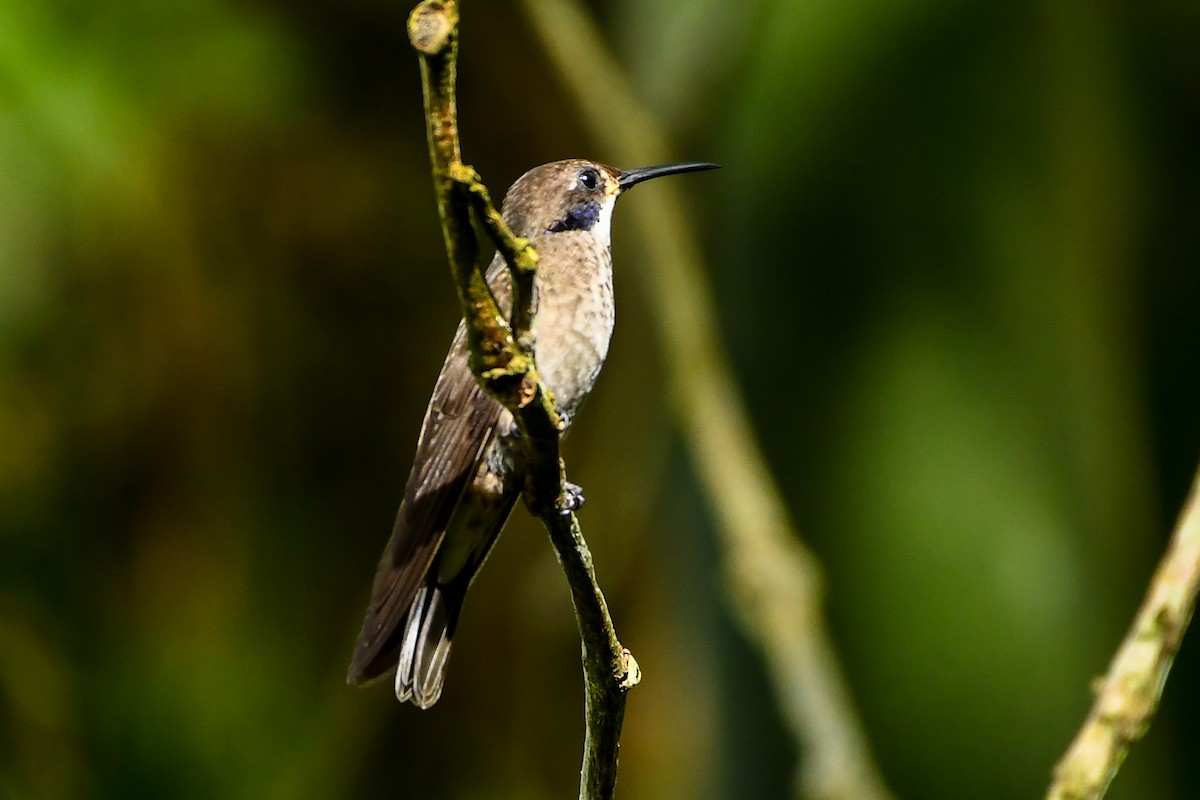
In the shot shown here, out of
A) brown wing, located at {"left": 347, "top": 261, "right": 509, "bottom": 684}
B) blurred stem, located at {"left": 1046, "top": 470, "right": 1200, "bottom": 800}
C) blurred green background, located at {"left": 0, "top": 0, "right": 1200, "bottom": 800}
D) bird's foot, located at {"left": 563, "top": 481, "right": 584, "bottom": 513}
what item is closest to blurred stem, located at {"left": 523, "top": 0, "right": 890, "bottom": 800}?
blurred green background, located at {"left": 0, "top": 0, "right": 1200, "bottom": 800}

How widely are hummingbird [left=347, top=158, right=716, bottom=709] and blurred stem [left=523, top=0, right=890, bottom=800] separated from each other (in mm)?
823

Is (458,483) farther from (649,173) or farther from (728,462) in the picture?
(728,462)

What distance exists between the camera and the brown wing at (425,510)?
194cm

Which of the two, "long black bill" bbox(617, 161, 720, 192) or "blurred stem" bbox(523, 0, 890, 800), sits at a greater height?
"long black bill" bbox(617, 161, 720, 192)

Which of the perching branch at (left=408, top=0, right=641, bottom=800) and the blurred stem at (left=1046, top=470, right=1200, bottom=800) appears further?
the blurred stem at (left=1046, top=470, right=1200, bottom=800)

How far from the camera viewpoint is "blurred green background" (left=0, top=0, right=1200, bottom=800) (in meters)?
3.41

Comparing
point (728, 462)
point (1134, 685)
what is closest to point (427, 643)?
point (1134, 685)

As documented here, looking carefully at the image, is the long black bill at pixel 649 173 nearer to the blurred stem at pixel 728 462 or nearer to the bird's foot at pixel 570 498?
the blurred stem at pixel 728 462

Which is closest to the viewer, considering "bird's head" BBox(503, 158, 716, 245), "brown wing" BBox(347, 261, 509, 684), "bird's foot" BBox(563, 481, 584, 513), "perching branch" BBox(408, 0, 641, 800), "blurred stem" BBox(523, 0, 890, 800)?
"perching branch" BBox(408, 0, 641, 800)

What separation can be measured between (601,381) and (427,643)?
264 cm

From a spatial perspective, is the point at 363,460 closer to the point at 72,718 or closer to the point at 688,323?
the point at 72,718

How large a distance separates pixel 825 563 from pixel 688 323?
779 millimetres

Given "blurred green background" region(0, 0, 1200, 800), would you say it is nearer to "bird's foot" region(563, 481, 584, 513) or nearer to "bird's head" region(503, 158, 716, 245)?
"bird's head" region(503, 158, 716, 245)

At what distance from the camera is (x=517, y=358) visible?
1.34 m
